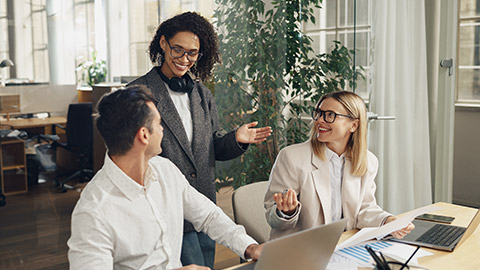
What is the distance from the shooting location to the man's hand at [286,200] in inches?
68.8

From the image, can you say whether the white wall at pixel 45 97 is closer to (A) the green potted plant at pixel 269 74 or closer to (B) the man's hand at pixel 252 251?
(A) the green potted plant at pixel 269 74

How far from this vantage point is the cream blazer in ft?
6.80

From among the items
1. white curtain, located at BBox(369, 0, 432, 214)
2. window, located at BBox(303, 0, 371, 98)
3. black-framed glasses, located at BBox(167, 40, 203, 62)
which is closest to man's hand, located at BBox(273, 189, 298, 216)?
black-framed glasses, located at BBox(167, 40, 203, 62)

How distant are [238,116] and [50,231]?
51.1 inches

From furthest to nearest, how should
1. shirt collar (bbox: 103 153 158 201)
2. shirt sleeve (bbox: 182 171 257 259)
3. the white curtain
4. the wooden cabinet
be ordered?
the white curtain, the wooden cabinet, shirt sleeve (bbox: 182 171 257 259), shirt collar (bbox: 103 153 158 201)

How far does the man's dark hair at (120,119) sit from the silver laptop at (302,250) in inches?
20.9

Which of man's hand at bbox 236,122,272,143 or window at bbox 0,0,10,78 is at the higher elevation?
window at bbox 0,0,10,78

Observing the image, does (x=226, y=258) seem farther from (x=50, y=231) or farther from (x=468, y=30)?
(x=468, y=30)

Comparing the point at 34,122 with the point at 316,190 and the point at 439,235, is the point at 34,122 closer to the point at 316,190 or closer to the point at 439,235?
the point at 316,190

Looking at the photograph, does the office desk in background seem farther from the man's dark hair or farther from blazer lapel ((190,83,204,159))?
the man's dark hair

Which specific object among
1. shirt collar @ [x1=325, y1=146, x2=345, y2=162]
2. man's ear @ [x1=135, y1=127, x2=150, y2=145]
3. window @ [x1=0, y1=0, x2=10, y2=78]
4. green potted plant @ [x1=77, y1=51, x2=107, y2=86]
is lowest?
shirt collar @ [x1=325, y1=146, x2=345, y2=162]

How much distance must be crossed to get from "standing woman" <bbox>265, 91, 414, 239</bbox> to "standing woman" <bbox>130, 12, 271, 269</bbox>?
0.20 metres

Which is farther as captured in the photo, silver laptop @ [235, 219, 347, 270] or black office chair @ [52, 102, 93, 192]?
black office chair @ [52, 102, 93, 192]

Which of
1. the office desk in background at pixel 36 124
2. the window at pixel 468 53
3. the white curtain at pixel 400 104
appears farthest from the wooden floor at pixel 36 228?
A: the window at pixel 468 53
